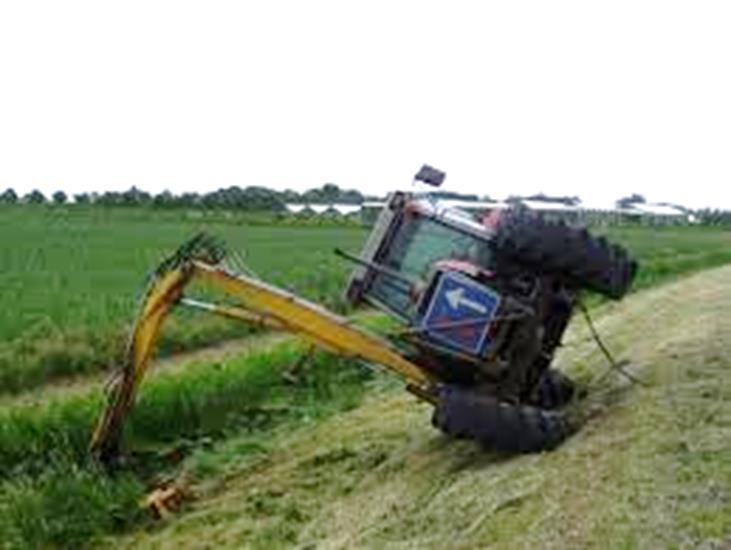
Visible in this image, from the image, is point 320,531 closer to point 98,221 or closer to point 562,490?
point 562,490

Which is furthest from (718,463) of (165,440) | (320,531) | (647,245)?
(647,245)

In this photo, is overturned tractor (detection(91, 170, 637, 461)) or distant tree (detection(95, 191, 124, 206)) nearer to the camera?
overturned tractor (detection(91, 170, 637, 461))

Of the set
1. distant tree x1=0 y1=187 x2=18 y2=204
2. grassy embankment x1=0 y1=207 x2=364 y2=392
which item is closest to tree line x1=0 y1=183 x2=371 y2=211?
distant tree x1=0 y1=187 x2=18 y2=204

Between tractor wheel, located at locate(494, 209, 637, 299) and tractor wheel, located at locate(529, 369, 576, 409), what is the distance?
3.56ft

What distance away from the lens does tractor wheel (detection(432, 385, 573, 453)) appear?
1217 centimetres

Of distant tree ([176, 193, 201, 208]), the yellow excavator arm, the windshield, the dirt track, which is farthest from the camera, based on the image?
distant tree ([176, 193, 201, 208])

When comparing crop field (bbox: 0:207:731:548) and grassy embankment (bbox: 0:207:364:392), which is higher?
crop field (bbox: 0:207:731:548)

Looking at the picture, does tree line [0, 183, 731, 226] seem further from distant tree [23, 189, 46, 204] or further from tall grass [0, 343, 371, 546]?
tall grass [0, 343, 371, 546]

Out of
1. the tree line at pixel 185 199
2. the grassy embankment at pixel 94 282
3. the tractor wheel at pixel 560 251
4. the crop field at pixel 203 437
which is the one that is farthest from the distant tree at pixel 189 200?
the tractor wheel at pixel 560 251

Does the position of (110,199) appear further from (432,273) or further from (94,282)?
(432,273)

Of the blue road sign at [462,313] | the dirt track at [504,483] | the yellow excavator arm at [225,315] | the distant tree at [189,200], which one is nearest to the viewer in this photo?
the dirt track at [504,483]

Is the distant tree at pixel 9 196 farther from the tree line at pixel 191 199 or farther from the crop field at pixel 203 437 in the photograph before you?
the crop field at pixel 203 437

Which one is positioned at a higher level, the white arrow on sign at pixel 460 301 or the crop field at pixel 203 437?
the white arrow on sign at pixel 460 301

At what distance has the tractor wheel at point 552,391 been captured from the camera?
1383 centimetres
